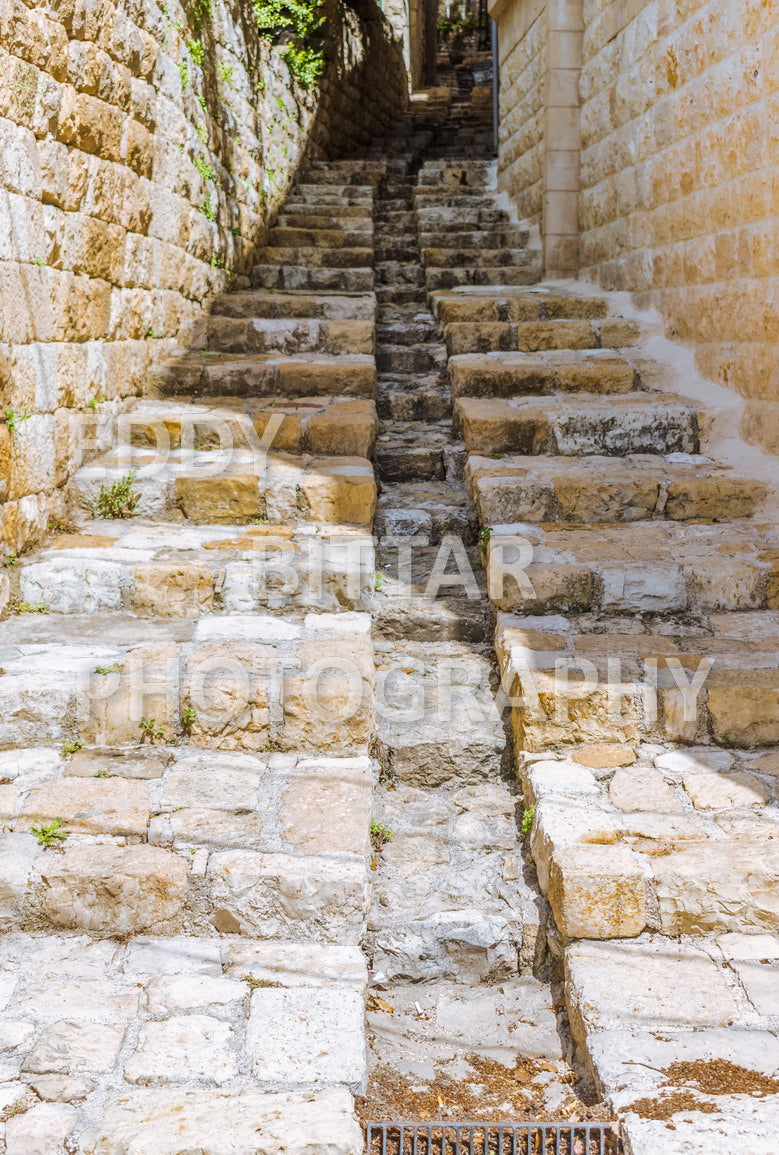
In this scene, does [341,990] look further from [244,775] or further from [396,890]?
[244,775]

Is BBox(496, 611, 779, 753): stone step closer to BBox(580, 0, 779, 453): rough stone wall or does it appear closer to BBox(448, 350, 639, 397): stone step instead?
BBox(580, 0, 779, 453): rough stone wall

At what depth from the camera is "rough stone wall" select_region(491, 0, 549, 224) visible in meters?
7.79

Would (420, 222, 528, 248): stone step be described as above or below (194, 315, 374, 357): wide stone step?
above

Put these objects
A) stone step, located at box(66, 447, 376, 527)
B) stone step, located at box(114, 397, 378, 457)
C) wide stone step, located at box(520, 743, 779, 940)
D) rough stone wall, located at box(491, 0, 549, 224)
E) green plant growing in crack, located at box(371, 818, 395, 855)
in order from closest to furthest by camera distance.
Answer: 1. wide stone step, located at box(520, 743, 779, 940)
2. green plant growing in crack, located at box(371, 818, 395, 855)
3. stone step, located at box(66, 447, 376, 527)
4. stone step, located at box(114, 397, 378, 457)
5. rough stone wall, located at box(491, 0, 549, 224)

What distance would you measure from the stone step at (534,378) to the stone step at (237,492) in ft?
4.31

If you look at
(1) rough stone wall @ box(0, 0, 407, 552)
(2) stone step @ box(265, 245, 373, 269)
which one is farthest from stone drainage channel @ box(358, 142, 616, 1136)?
(2) stone step @ box(265, 245, 373, 269)

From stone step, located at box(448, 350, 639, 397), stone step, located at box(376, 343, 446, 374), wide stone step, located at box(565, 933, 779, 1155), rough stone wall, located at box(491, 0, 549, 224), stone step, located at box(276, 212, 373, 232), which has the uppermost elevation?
rough stone wall, located at box(491, 0, 549, 224)

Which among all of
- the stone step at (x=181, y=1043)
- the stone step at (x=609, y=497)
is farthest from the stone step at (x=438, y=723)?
the stone step at (x=609, y=497)

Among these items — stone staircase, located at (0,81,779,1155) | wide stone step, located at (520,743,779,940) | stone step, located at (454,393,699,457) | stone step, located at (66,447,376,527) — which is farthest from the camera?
stone step, located at (454,393,699,457)

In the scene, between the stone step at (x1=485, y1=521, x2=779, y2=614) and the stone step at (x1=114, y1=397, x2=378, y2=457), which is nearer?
the stone step at (x1=485, y1=521, x2=779, y2=614)

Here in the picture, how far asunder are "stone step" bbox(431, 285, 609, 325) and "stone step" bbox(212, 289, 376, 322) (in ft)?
1.63

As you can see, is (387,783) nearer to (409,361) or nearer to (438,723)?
(438,723)

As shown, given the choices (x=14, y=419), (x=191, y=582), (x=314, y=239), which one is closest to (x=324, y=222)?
(x=314, y=239)

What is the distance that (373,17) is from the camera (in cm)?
1191
